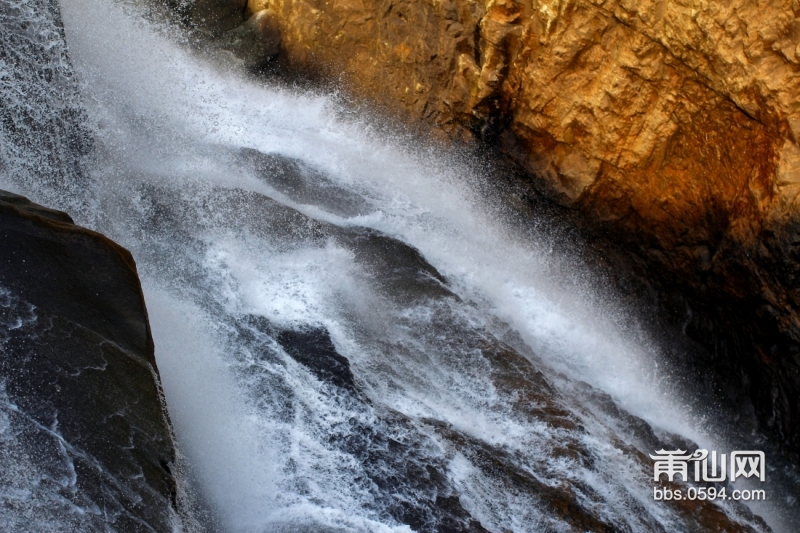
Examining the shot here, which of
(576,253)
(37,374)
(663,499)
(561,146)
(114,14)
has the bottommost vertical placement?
(663,499)

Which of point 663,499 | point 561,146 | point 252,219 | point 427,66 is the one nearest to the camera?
point 663,499

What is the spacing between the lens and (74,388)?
337cm

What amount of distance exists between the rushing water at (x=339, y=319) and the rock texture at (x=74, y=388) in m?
0.60

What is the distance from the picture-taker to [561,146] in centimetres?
644

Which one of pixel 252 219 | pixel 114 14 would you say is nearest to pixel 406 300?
pixel 252 219

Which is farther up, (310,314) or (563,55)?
(563,55)

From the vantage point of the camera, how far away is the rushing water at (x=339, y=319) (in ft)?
13.3

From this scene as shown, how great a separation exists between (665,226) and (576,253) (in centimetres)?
87

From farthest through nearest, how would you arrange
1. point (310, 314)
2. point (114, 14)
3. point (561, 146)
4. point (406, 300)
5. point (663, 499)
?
1. point (114, 14)
2. point (561, 146)
3. point (406, 300)
4. point (310, 314)
5. point (663, 499)

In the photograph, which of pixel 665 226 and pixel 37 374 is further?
pixel 665 226

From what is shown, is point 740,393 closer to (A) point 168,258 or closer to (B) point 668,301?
(B) point 668,301

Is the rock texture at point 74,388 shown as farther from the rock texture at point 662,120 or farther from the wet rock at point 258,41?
the wet rock at point 258,41

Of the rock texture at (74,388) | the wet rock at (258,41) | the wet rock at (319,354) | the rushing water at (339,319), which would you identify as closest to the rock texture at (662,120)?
the rushing water at (339,319)

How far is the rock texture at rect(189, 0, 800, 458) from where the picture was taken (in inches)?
193
